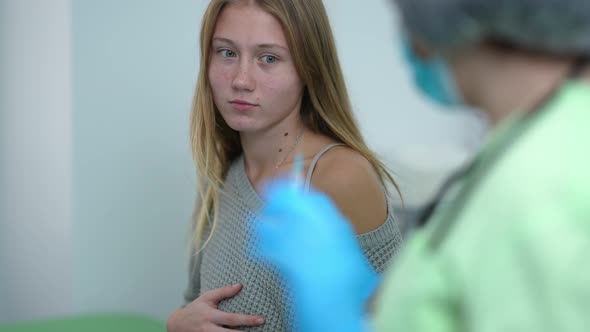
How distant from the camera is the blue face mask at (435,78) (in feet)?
2.04

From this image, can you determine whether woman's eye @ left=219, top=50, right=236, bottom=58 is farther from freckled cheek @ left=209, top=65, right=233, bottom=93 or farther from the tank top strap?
the tank top strap

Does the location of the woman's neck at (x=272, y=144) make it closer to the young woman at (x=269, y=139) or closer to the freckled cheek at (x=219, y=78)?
the young woman at (x=269, y=139)

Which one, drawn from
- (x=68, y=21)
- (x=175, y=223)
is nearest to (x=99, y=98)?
(x=68, y=21)

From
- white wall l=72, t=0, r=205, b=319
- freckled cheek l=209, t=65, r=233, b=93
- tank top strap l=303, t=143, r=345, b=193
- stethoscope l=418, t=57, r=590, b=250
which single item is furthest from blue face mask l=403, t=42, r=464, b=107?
white wall l=72, t=0, r=205, b=319

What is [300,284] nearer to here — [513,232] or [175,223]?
[513,232]

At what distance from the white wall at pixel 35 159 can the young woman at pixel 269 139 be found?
555 millimetres

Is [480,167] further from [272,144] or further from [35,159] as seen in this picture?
[35,159]

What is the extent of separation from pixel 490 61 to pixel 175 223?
1.58 metres

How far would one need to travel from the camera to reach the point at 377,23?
3035 mm

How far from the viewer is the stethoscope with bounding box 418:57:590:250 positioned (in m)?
0.59

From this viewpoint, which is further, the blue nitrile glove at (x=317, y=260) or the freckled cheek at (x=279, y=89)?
the freckled cheek at (x=279, y=89)

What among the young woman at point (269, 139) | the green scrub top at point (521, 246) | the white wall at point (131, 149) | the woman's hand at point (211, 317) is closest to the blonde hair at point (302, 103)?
the young woman at point (269, 139)

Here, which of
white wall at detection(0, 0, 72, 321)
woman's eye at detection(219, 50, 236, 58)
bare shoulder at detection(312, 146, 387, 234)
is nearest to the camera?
bare shoulder at detection(312, 146, 387, 234)

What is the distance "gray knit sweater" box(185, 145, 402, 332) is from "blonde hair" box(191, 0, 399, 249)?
37 millimetres
